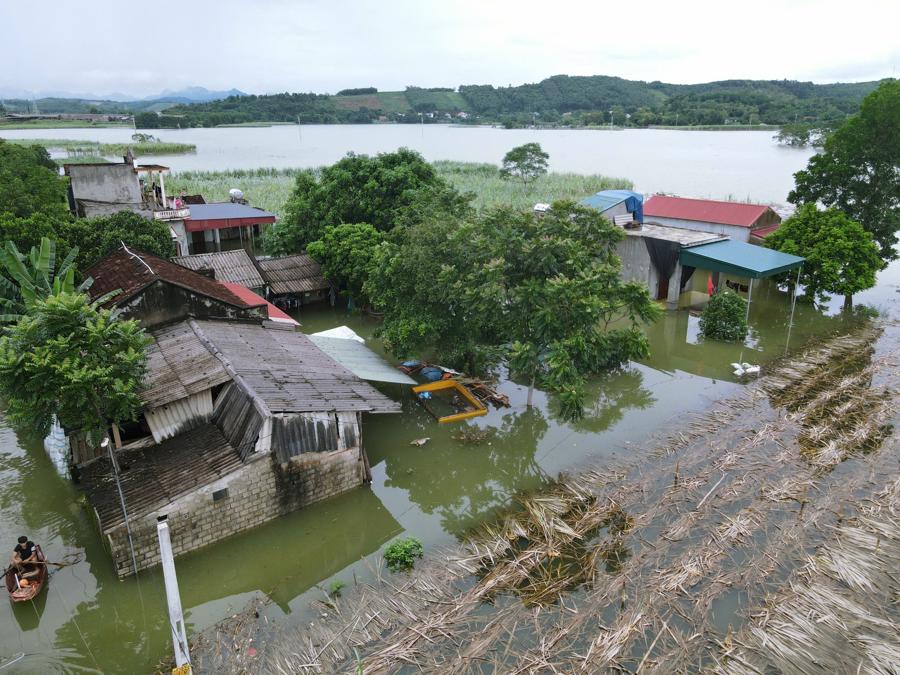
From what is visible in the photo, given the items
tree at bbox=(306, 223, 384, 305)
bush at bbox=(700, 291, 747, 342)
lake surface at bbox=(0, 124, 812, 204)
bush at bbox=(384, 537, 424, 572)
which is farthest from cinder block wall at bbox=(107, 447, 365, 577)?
lake surface at bbox=(0, 124, 812, 204)

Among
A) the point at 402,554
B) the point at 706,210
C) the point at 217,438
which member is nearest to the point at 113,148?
the point at 706,210

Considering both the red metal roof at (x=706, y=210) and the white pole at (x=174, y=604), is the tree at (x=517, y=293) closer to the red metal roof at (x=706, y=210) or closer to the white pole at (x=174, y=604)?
the white pole at (x=174, y=604)

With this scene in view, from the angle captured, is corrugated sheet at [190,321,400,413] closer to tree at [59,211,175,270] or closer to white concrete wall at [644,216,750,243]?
tree at [59,211,175,270]

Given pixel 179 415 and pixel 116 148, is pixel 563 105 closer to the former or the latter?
pixel 116 148

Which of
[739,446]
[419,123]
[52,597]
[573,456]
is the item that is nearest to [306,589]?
[52,597]

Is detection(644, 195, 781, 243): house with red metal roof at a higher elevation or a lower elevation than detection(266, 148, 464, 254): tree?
lower

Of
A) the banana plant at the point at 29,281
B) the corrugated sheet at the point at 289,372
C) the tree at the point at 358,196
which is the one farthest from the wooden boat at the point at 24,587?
the tree at the point at 358,196
